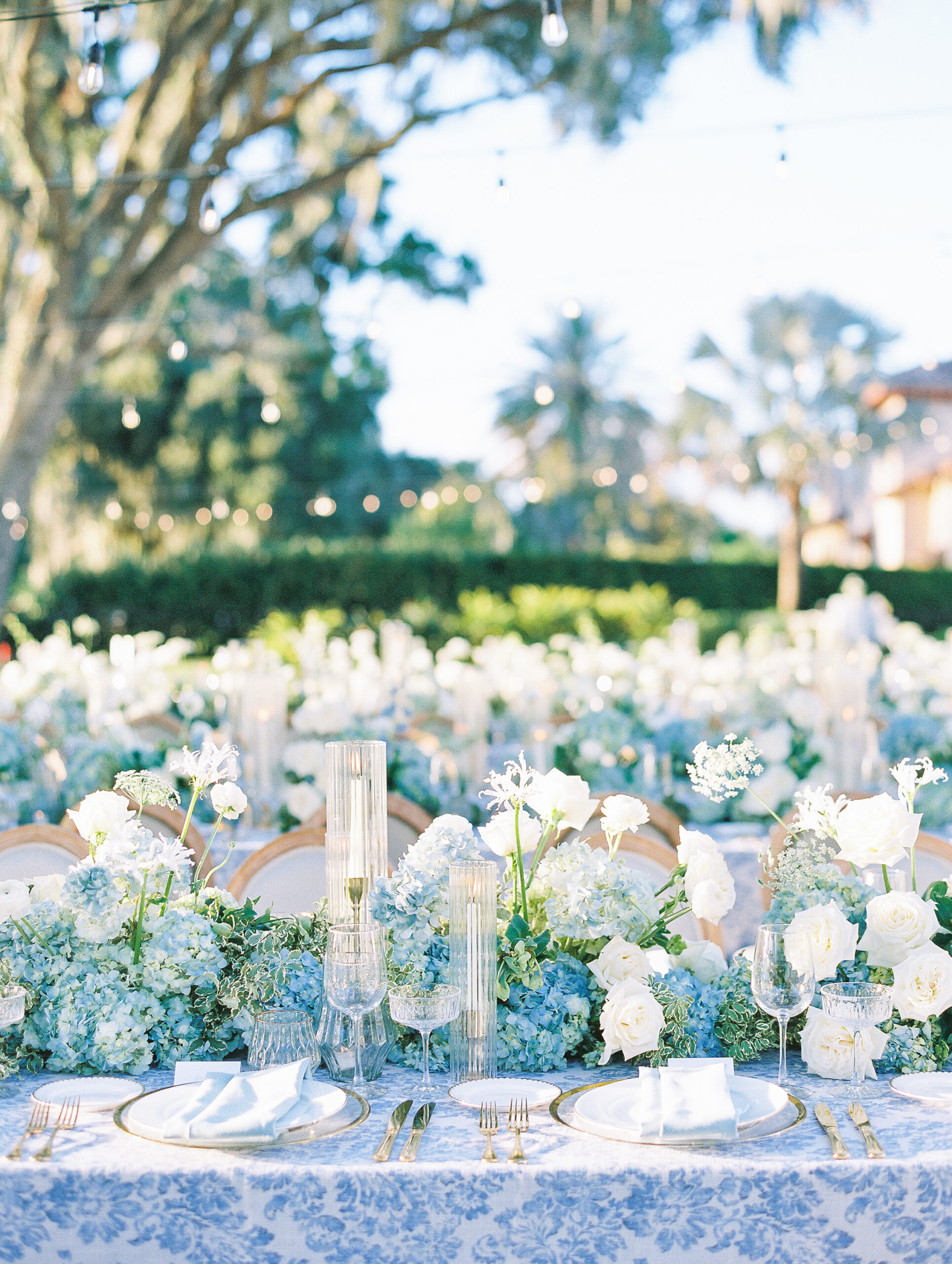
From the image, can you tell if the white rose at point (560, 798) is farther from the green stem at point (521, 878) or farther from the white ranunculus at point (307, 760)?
the white ranunculus at point (307, 760)

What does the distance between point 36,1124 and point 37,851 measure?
1.28 meters

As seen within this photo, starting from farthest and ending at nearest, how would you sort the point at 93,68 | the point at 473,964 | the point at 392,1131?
the point at 93,68 → the point at 473,964 → the point at 392,1131

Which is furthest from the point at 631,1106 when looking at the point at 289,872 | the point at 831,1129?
the point at 289,872

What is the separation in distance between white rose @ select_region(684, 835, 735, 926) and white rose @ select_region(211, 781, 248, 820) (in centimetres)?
72

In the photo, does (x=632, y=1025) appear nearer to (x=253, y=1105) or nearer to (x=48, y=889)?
(x=253, y=1105)

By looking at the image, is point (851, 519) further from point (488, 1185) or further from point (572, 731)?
point (488, 1185)

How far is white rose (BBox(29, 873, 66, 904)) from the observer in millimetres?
2139

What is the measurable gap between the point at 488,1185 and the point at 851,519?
32142 millimetres

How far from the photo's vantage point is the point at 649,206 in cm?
1120

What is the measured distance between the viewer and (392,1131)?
5.38 ft

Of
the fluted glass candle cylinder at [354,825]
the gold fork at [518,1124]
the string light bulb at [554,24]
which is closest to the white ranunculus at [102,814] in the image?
the fluted glass candle cylinder at [354,825]

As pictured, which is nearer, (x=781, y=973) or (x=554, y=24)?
(x=781, y=973)

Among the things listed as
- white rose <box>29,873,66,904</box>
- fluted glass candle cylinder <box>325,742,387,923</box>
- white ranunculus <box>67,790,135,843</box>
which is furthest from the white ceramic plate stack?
white rose <box>29,873,66,904</box>

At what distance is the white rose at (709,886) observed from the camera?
1.90 metres
